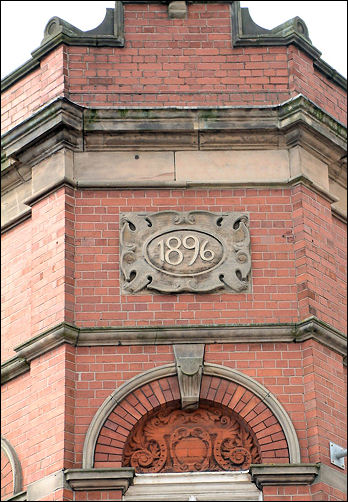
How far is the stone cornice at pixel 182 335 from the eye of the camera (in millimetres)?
14461

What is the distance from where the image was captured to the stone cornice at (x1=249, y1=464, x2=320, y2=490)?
1369 cm

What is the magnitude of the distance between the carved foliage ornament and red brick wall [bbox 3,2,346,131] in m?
3.89

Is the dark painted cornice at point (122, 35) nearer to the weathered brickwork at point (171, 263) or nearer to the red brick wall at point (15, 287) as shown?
the weathered brickwork at point (171, 263)

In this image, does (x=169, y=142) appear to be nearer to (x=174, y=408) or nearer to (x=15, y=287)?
(x=15, y=287)

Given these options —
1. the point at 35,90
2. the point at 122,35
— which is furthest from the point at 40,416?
the point at 122,35

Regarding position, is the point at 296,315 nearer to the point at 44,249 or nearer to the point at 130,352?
the point at 130,352

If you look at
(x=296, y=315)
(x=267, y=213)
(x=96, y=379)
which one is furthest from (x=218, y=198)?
(x=96, y=379)

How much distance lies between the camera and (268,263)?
15062 mm

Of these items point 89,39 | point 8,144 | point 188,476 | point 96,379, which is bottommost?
point 188,476

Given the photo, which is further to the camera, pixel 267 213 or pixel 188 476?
pixel 267 213

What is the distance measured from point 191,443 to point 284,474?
45.6 inches

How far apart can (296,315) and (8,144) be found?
13.6 feet

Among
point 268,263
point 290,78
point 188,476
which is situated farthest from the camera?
point 290,78

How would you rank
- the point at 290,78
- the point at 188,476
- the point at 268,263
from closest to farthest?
1. the point at 188,476
2. the point at 268,263
3. the point at 290,78
